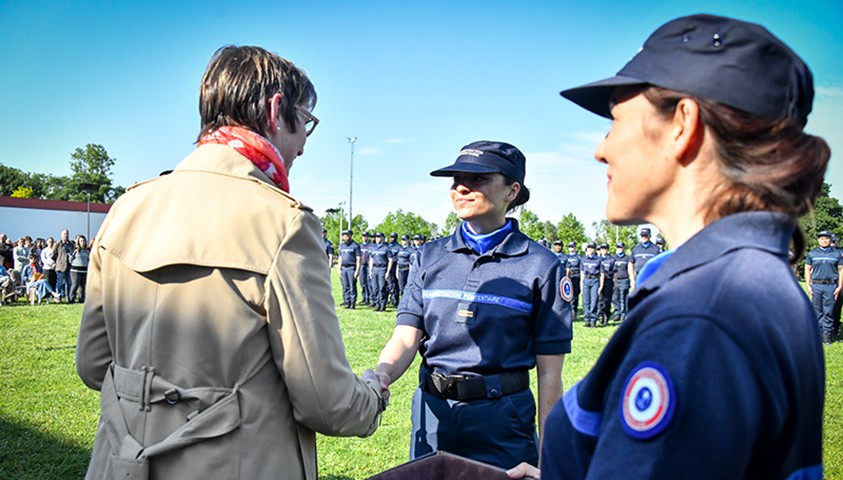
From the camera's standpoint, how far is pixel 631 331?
879 mm

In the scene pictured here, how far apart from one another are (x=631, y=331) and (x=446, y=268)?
1.88 m

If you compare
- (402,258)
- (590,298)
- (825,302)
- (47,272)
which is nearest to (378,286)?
(402,258)

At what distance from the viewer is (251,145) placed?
1.73m

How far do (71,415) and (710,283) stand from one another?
7052 mm

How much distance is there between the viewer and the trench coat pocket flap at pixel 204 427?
1.51 meters

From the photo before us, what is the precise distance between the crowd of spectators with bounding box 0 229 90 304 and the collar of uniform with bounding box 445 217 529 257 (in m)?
17.9

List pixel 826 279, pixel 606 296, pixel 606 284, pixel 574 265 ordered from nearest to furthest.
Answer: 1. pixel 826 279
2. pixel 606 284
3. pixel 606 296
4. pixel 574 265

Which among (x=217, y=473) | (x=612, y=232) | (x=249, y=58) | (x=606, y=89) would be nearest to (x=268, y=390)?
(x=217, y=473)

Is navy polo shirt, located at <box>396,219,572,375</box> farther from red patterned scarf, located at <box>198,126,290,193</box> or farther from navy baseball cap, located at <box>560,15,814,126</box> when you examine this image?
navy baseball cap, located at <box>560,15,814,126</box>

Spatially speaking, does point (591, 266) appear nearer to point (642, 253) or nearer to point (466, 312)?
point (642, 253)

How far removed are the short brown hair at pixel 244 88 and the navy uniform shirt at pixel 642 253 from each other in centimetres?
1424

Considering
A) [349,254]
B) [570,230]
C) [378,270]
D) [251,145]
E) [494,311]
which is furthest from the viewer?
[570,230]

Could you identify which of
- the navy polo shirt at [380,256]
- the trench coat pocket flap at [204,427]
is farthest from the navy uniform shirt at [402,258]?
the trench coat pocket flap at [204,427]

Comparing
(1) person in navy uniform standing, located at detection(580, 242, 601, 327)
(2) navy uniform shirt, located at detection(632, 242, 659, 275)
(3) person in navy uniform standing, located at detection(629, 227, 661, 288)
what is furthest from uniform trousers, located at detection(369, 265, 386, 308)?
(2) navy uniform shirt, located at detection(632, 242, 659, 275)
